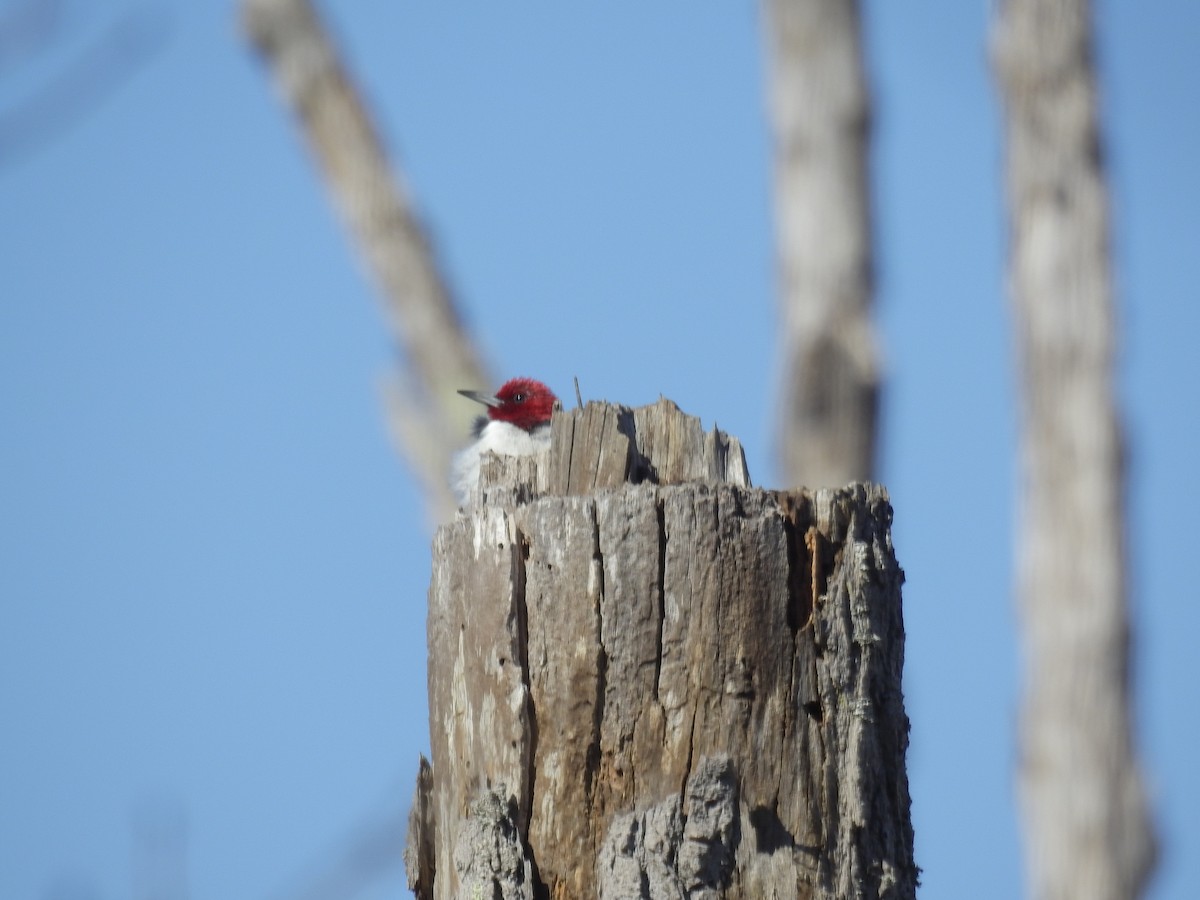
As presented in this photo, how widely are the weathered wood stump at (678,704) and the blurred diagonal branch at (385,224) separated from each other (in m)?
3.89

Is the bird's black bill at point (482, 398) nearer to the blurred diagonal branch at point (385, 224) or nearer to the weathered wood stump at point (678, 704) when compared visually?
the blurred diagonal branch at point (385, 224)

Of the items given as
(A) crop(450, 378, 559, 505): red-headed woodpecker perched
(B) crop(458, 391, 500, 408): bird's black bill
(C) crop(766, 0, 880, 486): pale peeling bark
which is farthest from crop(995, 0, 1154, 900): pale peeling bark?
(B) crop(458, 391, 500, 408): bird's black bill

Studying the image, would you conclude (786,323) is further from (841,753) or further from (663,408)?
(841,753)

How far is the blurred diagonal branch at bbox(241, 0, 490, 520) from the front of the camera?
6844 mm

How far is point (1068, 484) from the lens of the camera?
639 centimetres

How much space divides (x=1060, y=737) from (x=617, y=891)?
3.85m

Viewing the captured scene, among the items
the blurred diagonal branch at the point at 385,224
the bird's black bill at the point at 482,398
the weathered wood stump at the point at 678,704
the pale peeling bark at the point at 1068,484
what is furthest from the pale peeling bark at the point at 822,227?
the weathered wood stump at the point at 678,704

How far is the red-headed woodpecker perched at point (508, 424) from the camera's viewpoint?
5.73m

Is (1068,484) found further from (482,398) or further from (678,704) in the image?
(678,704)

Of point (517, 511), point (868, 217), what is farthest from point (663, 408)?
point (868, 217)

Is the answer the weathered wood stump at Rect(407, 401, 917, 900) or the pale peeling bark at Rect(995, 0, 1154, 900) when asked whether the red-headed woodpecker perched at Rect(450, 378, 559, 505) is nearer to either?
the pale peeling bark at Rect(995, 0, 1154, 900)

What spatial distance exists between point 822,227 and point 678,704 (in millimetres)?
4550

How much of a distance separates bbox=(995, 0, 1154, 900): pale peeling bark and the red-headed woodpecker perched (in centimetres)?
206

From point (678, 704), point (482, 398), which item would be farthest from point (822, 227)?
point (678, 704)
